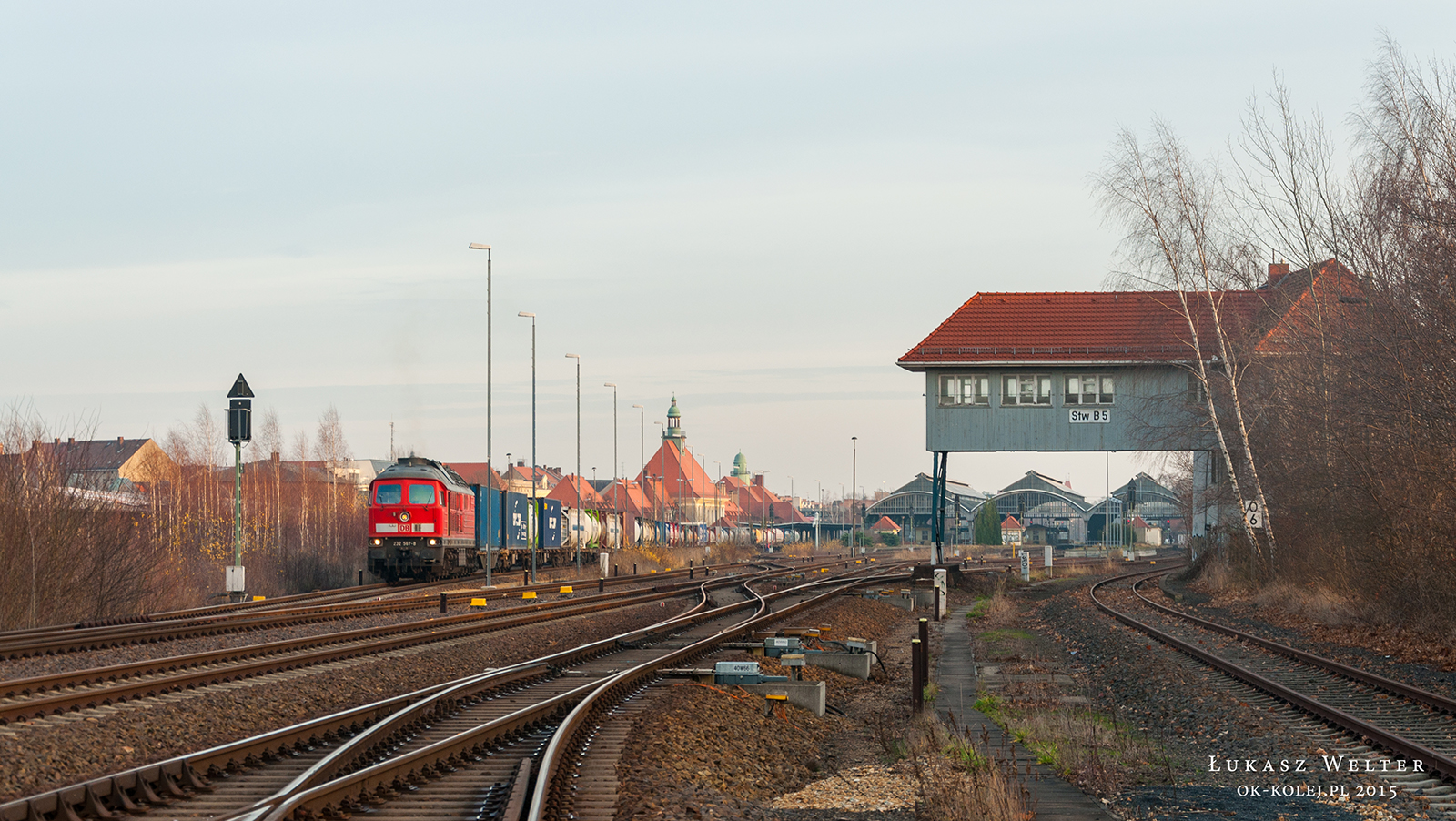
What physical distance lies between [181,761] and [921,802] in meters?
5.54

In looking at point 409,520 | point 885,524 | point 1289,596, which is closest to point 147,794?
point 1289,596

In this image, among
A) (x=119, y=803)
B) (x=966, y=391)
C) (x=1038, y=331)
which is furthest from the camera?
(x=1038, y=331)

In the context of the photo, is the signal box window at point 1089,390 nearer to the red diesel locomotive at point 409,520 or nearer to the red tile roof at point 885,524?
the red diesel locomotive at point 409,520

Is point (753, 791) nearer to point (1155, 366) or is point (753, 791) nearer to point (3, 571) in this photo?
point (3, 571)

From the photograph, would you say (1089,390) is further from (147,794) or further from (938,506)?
(147,794)

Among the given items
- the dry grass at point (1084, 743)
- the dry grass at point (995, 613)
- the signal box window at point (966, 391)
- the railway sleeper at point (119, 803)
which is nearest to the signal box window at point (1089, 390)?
the signal box window at point (966, 391)

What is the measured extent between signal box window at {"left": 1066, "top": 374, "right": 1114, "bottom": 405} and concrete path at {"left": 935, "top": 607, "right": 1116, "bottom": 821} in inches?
884

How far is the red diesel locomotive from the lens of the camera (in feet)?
121

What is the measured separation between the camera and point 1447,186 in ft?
64.7

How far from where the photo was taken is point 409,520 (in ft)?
121

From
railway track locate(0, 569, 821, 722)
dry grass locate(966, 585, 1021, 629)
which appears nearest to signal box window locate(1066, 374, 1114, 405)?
dry grass locate(966, 585, 1021, 629)

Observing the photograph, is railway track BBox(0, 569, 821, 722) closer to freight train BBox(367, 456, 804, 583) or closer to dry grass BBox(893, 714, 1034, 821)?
dry grass BBox(893, 714, 1034, 821)

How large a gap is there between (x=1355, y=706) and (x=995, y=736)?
3.93 meters

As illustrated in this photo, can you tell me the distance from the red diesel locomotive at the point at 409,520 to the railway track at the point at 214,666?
12.3 meters
